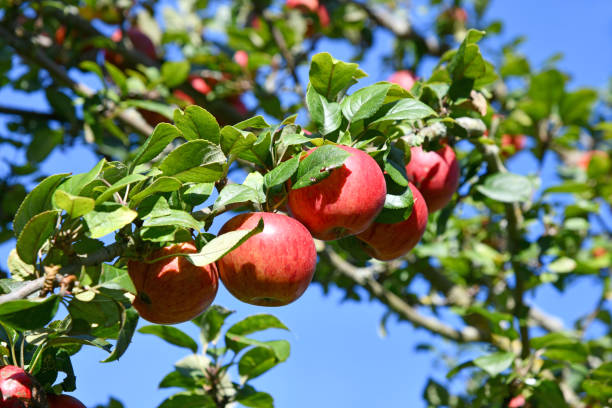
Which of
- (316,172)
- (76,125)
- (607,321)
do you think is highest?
(607,321)

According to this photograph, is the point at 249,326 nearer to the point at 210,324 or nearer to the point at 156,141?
the point at 210,324

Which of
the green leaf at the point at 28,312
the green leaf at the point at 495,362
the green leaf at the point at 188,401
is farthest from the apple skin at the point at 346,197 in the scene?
the green leaf at the point at 495,362

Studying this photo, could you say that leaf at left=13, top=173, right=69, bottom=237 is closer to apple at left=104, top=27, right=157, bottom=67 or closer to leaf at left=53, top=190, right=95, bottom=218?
leaf at left=53, top=190, right=95, bottom=218

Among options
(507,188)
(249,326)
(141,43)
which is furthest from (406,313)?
(141,43)

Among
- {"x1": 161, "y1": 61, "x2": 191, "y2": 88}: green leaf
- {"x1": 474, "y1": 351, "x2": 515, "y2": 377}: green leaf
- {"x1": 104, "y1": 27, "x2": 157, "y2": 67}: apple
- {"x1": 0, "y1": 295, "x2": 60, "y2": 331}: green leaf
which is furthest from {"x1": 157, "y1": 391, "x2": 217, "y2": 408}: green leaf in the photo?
{"x1": 104, "y1": 27, "x2": 157, "y2": 67}: apple

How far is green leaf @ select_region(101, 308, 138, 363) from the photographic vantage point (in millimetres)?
924

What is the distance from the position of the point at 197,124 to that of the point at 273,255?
0.28 metres

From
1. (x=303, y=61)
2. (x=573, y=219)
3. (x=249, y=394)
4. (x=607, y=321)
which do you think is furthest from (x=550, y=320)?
(x=249, y=394)

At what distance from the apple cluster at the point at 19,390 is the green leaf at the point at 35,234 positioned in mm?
180

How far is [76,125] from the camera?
247 centimetres

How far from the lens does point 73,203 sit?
89cm

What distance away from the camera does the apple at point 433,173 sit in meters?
1.41

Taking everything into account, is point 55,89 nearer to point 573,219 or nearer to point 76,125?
point 76,125

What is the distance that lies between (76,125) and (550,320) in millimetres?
2240
